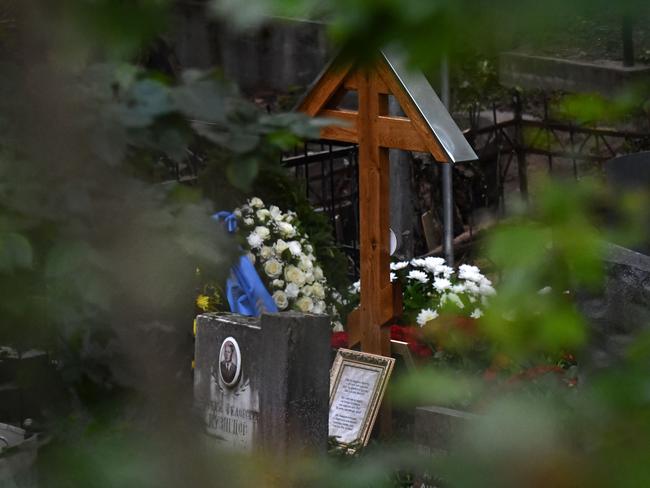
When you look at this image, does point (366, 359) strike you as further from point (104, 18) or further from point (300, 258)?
point (104, 18)

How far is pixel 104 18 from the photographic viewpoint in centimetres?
83

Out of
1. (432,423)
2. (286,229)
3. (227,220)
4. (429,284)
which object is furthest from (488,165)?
(227,220)

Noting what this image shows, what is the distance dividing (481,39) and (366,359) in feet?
15.0

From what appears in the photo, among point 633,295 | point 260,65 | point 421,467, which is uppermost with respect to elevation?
point 260,65

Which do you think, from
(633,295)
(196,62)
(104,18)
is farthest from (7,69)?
(196,62)

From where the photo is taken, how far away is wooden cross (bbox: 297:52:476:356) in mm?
4875

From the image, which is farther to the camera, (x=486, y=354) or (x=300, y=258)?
(x=300, y=258)

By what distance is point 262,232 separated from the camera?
18.6ft

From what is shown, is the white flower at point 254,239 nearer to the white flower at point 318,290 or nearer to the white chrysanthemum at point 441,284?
the white flower at point 318,290

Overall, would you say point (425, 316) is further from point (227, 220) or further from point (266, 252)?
point (227, 220)

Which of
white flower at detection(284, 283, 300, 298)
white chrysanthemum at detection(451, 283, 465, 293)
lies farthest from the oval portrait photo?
white chrysanthemum at detection(451, 283, 465, 293)

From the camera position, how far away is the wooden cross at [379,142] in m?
4.88

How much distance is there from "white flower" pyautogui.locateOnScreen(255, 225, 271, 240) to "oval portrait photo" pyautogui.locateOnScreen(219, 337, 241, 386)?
85 cm

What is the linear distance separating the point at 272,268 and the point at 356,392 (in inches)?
31.0
